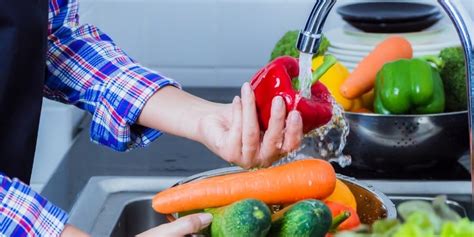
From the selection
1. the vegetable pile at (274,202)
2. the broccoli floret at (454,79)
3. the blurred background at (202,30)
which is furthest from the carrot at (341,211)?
the blurred background at (202,30)

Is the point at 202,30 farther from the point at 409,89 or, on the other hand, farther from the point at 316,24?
the point at 316,24

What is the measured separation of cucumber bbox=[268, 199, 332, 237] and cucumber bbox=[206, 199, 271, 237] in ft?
0.07

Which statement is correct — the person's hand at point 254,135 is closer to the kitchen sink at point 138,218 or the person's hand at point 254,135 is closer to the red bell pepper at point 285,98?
the red bell pepper at point 285,98

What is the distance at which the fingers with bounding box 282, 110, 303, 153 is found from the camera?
115 centimetres

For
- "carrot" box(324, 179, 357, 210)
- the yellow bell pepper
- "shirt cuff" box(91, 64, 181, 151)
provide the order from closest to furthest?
"carrot" box(324, 179, 357, 210)
"shirt cuff" box(91, 64, 181, 151)
the yellow bell pepper

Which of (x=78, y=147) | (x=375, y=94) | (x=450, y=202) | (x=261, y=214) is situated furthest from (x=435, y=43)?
(x=261, y=214)

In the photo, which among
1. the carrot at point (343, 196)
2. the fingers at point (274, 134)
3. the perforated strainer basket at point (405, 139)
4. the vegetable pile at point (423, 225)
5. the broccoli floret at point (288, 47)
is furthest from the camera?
the broccoli floret at point (288, 47)

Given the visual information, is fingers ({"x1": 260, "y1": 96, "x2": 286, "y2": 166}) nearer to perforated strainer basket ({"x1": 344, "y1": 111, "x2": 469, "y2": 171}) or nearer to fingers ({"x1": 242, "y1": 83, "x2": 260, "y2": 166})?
fingers ({"x1": 242, "y1": 83, "x2": 260, "y2": 166})

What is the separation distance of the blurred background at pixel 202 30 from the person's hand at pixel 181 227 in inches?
46.7

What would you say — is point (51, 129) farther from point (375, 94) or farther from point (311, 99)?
point (311, 99)

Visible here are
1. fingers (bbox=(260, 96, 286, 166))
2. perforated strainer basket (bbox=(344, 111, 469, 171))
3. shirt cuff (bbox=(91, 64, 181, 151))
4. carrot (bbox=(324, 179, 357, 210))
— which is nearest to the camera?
fingers (bbox=(260, 96, 286, 166))

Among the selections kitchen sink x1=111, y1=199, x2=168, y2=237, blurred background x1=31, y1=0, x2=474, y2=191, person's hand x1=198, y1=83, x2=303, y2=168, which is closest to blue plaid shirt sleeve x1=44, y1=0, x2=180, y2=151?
kitchen sink x1=111, y1=199, x2=168, y2=237

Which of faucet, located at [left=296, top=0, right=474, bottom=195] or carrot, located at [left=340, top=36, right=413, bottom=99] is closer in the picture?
faucet, located at [left=296, top=0, right=474, bottom=195]

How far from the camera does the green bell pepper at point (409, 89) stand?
1610mm
